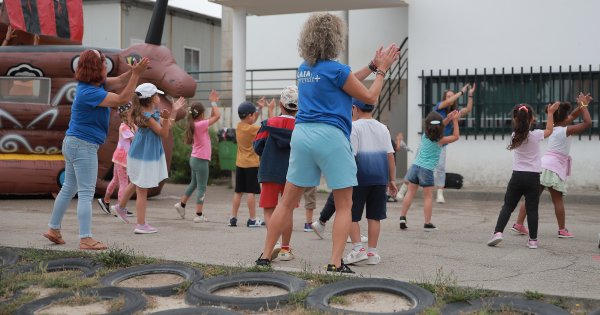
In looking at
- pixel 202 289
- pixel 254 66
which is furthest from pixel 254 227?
pixel 254 66

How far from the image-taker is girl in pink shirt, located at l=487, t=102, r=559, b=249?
752 centimetres

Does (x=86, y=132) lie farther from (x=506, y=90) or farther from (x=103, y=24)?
(x=103, y=24)

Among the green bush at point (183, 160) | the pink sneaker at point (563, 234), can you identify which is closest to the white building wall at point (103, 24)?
the green bush at point (183, 160)

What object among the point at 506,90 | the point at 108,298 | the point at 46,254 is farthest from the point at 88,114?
the point at 506,90

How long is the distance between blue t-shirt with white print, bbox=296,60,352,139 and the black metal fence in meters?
10.2

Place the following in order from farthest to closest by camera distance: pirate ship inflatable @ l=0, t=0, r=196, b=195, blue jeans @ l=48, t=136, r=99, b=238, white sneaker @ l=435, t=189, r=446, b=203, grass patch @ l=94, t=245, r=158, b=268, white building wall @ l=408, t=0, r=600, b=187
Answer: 1. white building wall @ l=408, t=0, r=600, b=187
2. white sneaker @ l=435, t=189, r=446, b=203
3. pirate ship inflatable @ l=0, t=0, r=196, b=195
4. blue jeans @ l=48, t=136, r=99, b=238
5. grass patch @ l=94, t=245, r=158, b=268

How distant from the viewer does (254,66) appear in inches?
797

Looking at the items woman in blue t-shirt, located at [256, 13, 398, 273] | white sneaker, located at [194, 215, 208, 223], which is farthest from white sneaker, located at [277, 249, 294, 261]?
white sneaker, located at [194, 215, 208, 223]

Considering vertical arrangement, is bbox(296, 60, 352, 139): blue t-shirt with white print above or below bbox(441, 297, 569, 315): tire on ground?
above

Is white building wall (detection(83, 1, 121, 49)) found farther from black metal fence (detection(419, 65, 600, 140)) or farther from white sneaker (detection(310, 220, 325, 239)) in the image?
white sneaker (detection(310, 220, 325, 239))

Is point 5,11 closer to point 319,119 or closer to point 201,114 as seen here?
point 201,114

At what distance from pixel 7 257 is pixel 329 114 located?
3082 mm

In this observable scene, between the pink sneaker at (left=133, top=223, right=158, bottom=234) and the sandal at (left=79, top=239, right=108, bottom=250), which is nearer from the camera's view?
the sandal at (left=79, top=239, right=108, bottom=250)

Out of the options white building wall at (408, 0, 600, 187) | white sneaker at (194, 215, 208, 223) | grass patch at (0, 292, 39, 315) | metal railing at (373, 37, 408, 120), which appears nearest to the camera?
grass patch at (0, 292, 39, 315)
